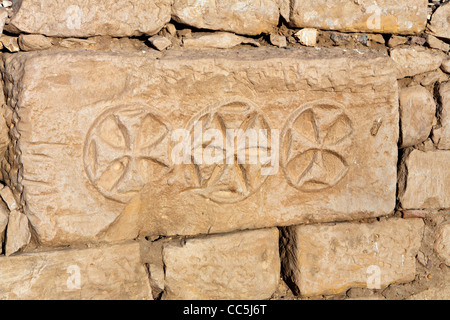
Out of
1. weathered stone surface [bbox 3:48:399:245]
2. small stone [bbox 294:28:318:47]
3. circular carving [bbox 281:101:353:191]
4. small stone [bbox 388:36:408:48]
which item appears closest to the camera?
weathered stone surface [bbox 3:48:399:245]

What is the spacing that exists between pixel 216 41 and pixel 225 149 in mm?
473

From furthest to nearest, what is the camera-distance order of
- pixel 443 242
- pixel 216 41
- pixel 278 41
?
pixel 443 242 → pixel 278 41 → pixel 216 41

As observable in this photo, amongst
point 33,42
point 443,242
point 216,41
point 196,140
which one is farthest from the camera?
point 443,242

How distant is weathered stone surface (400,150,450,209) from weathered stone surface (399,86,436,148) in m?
0.09

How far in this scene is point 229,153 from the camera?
223cm

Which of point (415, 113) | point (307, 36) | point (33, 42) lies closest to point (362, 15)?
point (307, 36)

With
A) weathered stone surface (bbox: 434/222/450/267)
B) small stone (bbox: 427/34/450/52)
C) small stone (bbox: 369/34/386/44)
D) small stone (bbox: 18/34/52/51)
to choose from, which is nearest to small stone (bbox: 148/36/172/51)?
small stone (bbox: 18/34/52/51)

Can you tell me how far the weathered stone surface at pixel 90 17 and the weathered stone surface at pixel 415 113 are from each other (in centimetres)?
118

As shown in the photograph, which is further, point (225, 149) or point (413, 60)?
point (413, 60)

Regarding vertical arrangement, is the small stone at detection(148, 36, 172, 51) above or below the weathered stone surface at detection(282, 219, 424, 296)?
above

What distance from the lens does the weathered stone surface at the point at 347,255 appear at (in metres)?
2.42

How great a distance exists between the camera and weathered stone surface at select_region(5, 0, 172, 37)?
204cm

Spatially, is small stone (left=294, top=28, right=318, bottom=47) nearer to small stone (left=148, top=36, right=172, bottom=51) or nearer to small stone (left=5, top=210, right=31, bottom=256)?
small stone (left=148, top=36, right=172, bottom=51)

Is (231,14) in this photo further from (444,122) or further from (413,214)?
(413,214)
